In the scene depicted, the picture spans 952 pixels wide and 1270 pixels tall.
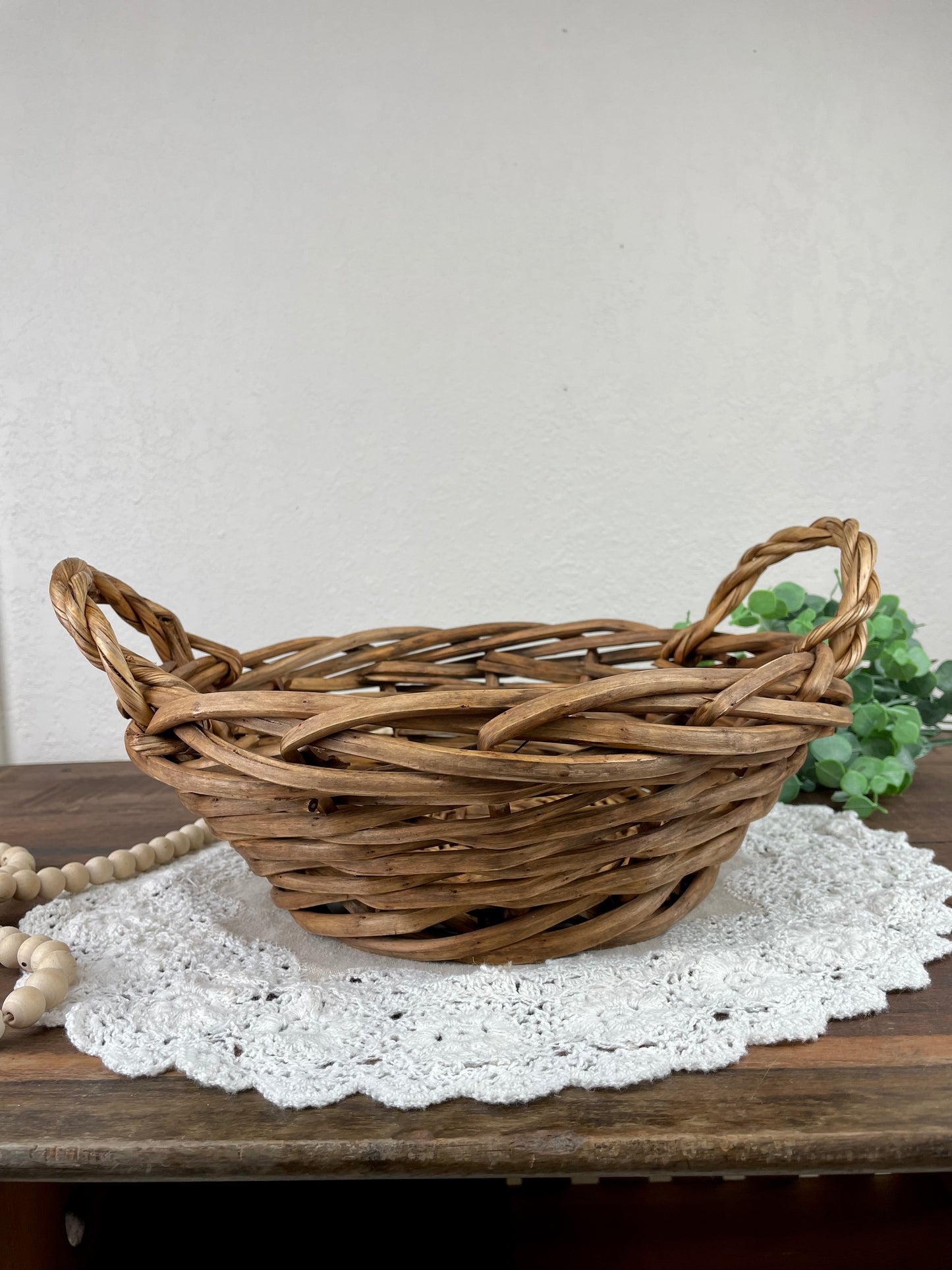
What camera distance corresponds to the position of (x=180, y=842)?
0.66 meters

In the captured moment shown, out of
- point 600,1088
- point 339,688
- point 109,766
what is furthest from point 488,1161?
point 109,766

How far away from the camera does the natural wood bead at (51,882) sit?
0.56m

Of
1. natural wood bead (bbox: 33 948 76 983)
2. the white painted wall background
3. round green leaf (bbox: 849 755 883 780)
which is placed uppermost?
the white painted wall background

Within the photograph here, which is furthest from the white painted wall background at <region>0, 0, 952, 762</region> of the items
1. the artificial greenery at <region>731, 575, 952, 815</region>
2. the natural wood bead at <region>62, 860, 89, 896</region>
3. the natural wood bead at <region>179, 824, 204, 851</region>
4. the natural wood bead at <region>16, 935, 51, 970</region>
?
the natural wood bead at <region>16, 935, 51, 970</region>

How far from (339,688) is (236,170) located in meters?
0.78

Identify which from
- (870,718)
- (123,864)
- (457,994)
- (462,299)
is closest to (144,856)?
(123,864)

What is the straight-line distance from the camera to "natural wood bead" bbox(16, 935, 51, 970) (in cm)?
46

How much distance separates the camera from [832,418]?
1241mm

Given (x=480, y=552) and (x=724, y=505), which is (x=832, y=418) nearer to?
(x=724, y=505)

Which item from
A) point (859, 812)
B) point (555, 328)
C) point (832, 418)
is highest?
point (555, 328)

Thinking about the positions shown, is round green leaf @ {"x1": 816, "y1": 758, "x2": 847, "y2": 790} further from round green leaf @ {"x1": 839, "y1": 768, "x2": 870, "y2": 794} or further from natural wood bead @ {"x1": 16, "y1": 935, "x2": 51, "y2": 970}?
natural wood bead @ {"x1": 16, "y1": 935, "x2": 51, "y2": 970}

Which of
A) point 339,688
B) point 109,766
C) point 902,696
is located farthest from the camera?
point 109,766

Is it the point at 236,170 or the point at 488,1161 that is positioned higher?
the point at 236,170

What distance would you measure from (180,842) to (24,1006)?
0.25 metres
